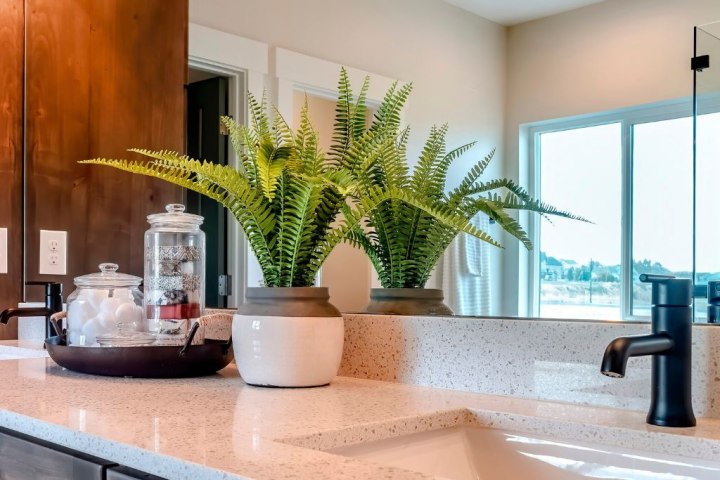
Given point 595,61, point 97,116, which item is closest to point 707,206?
point 595,61

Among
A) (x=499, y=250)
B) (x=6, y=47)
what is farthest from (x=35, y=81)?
(x=499, y=250)

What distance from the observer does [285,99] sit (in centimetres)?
163

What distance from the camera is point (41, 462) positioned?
90cm

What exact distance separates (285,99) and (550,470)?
0.97m

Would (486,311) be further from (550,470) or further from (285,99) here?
(285,99)

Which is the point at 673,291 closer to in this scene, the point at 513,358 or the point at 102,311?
the point at 513,358

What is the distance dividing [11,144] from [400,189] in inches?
48.5

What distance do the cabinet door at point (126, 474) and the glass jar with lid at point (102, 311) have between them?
0.68 m

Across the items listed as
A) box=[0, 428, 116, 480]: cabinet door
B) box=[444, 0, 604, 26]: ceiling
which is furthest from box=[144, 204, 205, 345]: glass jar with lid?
box=[444, 0, 604, 26]: ceiling

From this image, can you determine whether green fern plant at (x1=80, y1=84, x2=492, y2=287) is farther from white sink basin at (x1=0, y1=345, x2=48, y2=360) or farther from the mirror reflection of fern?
white sink basin at (x1=0, y1=345, x2=48, y2=360)

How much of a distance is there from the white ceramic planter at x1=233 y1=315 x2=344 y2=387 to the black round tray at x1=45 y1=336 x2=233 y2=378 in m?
0.13

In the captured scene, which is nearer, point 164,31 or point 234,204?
point 234,204

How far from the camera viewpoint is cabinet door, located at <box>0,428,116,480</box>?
832 mm

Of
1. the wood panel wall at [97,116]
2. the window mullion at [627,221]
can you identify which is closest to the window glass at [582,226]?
the window mullion at [627,221]
